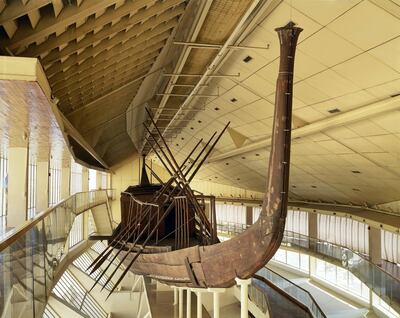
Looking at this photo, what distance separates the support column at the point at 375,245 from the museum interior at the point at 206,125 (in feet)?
0.17

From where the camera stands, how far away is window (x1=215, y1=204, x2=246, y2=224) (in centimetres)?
3036

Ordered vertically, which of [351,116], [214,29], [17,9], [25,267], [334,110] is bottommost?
[25,267]

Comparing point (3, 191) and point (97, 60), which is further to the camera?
point (3, 191)

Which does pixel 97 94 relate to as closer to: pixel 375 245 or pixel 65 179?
pixel 65 179

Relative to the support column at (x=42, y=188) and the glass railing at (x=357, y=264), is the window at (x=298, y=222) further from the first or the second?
the support column at (x=42, y=188)

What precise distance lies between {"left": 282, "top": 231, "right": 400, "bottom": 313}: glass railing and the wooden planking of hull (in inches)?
279

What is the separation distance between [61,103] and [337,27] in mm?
5473

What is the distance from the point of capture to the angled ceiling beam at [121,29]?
5.47 m

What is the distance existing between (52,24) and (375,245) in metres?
15.9

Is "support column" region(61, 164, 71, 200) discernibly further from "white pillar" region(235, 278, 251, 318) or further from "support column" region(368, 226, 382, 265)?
"white pillar" region(235, 278, 251, 318)

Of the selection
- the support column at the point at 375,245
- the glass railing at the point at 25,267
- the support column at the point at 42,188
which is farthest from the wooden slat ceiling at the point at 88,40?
the support column at the point at 375,245

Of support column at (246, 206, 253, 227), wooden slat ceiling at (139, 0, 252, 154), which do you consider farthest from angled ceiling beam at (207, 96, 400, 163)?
support column at (246, 206, 253, 227)

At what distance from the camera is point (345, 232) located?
20.0m

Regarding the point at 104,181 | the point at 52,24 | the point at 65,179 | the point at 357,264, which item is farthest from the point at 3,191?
the point at 104,181
